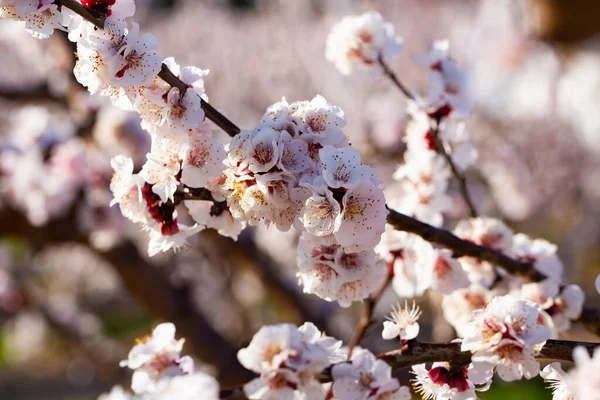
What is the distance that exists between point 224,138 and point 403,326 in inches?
20.9

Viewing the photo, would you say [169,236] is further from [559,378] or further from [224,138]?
[559,378]

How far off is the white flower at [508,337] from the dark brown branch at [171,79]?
1.77ft

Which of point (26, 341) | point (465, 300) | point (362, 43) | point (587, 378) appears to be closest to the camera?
point (587, 378)

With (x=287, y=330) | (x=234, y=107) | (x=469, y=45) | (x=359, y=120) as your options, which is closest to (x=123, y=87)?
(x=287, y=330)

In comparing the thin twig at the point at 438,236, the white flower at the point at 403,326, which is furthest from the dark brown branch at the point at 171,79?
the white flower at the point at 403,326

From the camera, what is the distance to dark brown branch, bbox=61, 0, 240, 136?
961mm

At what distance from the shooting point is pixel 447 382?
41.2 inches

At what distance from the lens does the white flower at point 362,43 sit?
1.64 meters

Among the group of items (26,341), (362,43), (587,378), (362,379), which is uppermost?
(26,341)

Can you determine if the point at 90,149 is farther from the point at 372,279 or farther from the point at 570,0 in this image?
the point at 570,0

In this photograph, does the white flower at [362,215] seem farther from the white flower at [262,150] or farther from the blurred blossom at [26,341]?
the blurred blossom at [26,341]

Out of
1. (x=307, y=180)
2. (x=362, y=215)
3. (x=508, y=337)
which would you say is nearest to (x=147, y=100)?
(x=307, y=180)

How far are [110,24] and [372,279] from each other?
676mm

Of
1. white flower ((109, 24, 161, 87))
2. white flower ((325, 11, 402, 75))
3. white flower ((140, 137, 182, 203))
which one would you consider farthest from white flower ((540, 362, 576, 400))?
white flower ((325, 11, 402, 75))
